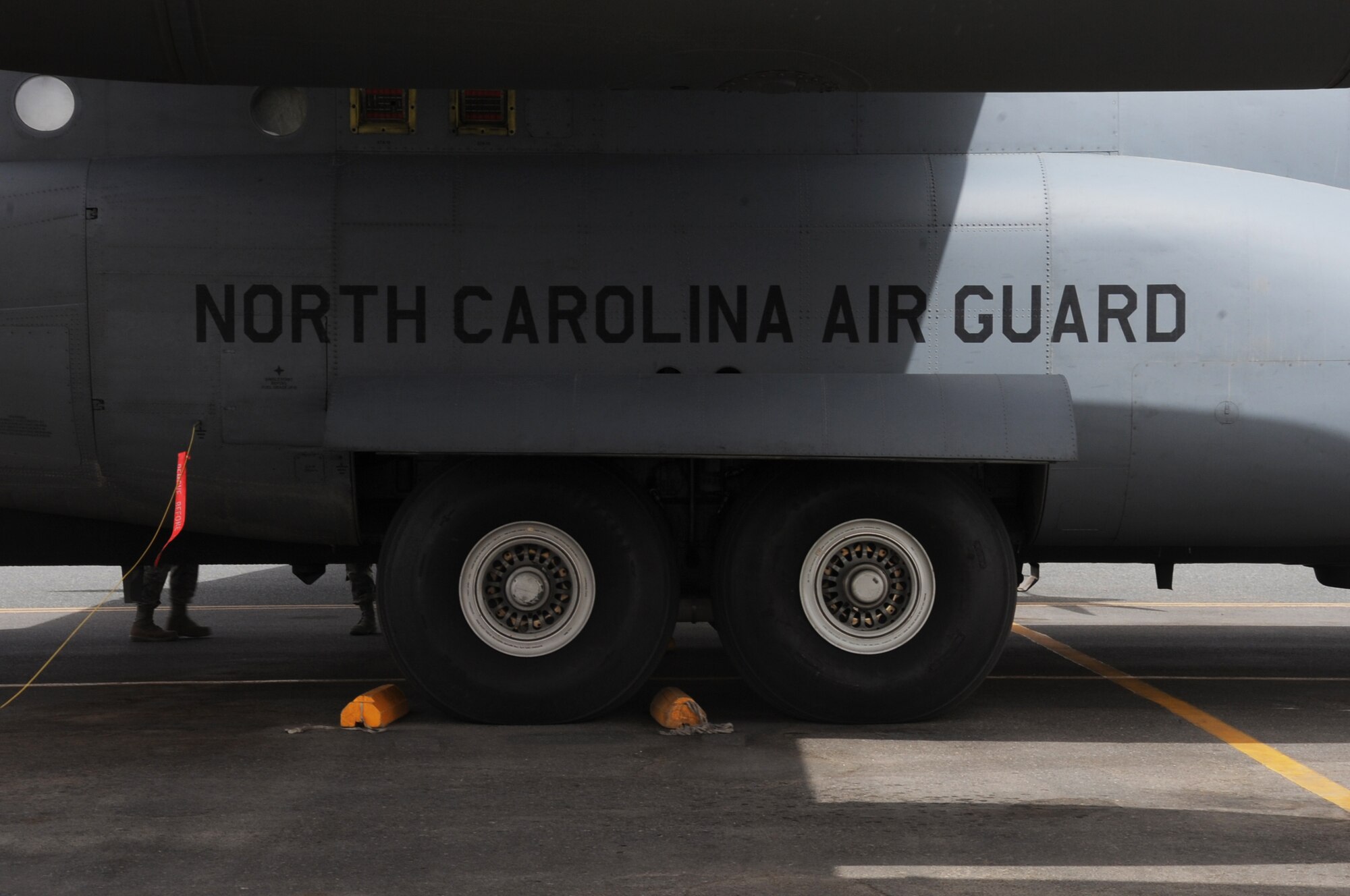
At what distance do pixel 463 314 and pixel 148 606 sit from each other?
4.52 m

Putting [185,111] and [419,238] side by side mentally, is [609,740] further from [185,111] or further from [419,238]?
[185,111]

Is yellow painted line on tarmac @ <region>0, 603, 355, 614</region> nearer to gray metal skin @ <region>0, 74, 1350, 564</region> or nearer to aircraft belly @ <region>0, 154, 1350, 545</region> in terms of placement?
gray metal skin @ <region>0, 74, 1350, 564</region>

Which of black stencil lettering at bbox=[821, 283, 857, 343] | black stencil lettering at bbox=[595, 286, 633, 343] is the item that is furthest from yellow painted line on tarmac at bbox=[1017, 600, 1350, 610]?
black stencil lettering at bbox=[595, 286, 633, 343]

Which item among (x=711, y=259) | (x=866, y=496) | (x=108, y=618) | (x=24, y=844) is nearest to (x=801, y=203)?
(x=711, y=259)

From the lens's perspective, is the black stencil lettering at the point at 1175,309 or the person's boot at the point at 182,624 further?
the person's boot at the point at 182,624

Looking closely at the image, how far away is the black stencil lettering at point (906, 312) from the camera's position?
6961 mm

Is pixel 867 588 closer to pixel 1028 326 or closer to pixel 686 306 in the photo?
pixel 1028 326

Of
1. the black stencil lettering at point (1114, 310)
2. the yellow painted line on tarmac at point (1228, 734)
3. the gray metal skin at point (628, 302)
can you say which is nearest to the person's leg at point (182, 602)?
the gray metal skin at point (628, 302)

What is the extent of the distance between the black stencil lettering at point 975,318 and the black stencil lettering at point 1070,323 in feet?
1.04

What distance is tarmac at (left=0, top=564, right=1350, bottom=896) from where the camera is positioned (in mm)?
4605

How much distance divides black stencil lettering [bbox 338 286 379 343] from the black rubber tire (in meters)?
0.95

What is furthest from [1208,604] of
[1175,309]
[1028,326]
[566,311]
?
[566,311]

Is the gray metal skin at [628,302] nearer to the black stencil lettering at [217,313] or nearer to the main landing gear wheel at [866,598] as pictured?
the black stencil lettering at [217,313]

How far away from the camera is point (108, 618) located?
11.5 m
